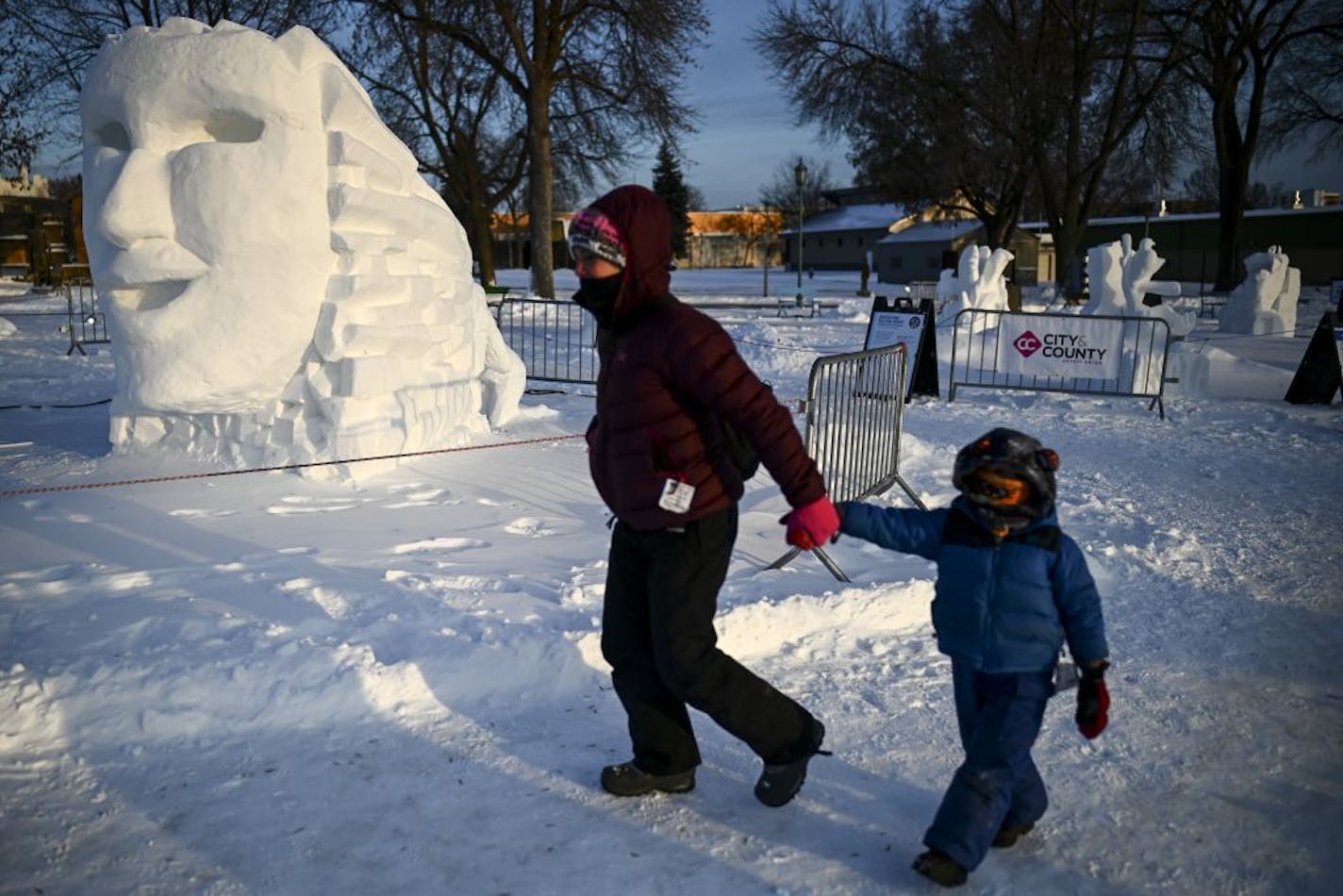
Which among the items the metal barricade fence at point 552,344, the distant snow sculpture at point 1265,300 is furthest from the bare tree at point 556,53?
the distant snow sculpture at point 1265,300

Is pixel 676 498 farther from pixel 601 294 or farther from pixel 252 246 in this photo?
pixel 252 246

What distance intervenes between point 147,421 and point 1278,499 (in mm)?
8176

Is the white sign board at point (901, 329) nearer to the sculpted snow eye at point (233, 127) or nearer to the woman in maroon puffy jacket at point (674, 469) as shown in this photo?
the sculpted snow eye at point (233, 127)

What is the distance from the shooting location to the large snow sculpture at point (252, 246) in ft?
20.4

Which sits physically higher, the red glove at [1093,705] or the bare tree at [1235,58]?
the bare tree at [1235,58]

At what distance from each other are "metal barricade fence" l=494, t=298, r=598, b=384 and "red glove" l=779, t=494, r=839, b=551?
27.2 ft

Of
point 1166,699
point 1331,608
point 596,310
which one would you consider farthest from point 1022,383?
point 596,310

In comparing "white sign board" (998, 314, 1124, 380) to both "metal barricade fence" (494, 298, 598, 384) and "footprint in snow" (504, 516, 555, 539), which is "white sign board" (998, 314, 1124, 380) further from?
"footprint in snow" (504, 516, 555, 539)

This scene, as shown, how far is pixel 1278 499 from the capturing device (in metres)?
7.02

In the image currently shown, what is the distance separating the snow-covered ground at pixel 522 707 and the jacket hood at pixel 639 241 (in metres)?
1.58

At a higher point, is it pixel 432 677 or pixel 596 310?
pixel 596 310

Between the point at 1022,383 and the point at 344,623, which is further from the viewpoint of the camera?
the point at 1022,383

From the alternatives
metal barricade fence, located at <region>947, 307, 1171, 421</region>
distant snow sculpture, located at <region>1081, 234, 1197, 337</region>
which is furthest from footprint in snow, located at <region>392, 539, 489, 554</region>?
distant snow sculpture, located at <region>1081, 234, 1197, 337</region>

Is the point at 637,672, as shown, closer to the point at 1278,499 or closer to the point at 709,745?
the point at 709,745
